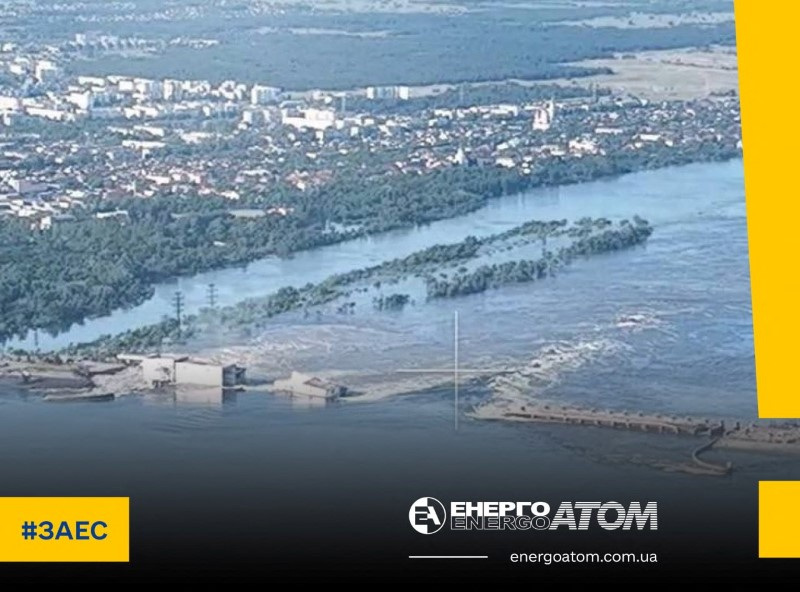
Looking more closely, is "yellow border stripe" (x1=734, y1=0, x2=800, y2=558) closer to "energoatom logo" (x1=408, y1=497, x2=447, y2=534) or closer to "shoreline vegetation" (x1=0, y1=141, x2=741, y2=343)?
"shoreline vegetation" (x1=0, y1=141, x2=741, y2=343)

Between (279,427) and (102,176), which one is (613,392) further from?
(102,176)

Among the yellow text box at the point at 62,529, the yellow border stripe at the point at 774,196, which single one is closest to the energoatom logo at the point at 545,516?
the yellow border stripe at the point at 774,196

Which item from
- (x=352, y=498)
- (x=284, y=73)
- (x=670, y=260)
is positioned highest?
(x=284, y=73)

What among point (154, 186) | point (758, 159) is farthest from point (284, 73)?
point (758, 159)

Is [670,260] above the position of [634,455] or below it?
above

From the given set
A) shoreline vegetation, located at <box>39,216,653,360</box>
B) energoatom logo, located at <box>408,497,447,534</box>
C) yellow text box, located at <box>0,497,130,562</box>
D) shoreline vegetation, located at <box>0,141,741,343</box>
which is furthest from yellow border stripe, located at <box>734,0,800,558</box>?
yellow text box, located at <box>0,497,130,562</box>

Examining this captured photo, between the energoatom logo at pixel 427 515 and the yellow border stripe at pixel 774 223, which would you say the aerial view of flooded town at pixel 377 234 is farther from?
the energoatom logo at pixel 427 515

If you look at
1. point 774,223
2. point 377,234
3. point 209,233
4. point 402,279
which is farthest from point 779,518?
point 209,233
